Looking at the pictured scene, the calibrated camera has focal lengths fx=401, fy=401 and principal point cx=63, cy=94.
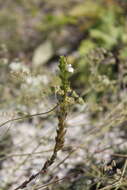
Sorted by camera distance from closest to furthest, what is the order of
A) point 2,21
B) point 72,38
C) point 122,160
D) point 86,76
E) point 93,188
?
point 93,188, point 122,160, point 86,76, point 72,38, point 2,21

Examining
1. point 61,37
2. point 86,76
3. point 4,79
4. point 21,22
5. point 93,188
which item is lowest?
point 93,188

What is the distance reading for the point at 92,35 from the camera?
3.13 m

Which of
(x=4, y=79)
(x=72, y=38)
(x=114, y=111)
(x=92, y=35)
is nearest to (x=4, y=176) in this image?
(x=114, y=111)

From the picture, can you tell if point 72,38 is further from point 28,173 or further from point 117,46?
point 28,173

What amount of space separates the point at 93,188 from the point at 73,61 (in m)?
1.42

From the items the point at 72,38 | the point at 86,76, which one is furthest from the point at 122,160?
the point at 72,38

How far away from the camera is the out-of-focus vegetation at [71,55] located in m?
2.37

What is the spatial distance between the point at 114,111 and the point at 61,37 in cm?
165

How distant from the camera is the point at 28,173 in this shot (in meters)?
2.18

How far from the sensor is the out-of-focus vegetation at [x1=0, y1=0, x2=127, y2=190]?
2.37m

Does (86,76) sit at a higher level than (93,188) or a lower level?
higher

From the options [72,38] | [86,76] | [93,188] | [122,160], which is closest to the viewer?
[93,188]

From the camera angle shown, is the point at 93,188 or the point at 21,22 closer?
A: the point at 93,188

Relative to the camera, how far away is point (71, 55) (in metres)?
3.43
